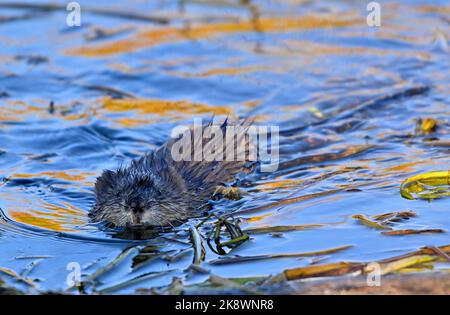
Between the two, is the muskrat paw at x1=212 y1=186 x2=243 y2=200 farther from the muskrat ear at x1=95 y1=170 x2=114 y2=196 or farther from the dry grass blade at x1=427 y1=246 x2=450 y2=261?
the dry grass blade at x1=427 y1=246 x2=450 y2=261

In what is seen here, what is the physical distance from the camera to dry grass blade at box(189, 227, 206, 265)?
237 inches

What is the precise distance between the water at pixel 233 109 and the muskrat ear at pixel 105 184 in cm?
29

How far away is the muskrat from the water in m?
0.20

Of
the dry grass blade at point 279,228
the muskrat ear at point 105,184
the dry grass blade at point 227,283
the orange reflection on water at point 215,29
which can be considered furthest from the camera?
the orange reflection on water at point 215,29

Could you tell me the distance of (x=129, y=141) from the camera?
31.5 feet

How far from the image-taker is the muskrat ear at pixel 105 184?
23.9 ft

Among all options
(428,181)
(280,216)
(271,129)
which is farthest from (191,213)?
(271,129)

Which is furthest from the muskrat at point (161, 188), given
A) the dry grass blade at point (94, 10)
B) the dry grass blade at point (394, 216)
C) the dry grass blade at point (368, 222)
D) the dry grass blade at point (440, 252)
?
the dry grass blade at point (94, 10)

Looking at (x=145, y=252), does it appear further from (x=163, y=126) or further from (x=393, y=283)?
(x=163, y=126)

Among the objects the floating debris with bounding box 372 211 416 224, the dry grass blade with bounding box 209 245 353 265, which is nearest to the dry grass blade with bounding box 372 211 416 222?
the floating debris with bounding box 372 211 416 224

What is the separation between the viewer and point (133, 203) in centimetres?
684

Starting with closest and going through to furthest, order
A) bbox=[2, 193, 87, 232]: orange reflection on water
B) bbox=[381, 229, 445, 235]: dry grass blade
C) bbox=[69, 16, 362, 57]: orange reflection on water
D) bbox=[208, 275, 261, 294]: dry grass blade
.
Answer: bbox=[208, 275, 261, 294]: dry grass blade, bbox=[381, 229, 445, 235]: dry grass blade, bbox=[2, 193, 87, 232]: orange reflection on water, bbox=[69, 16, 362, 57]: orange reflection on water

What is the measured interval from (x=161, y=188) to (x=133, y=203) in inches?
18.5

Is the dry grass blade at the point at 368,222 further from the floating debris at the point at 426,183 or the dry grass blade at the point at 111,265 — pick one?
the dry grass blade at the point at 111,265
